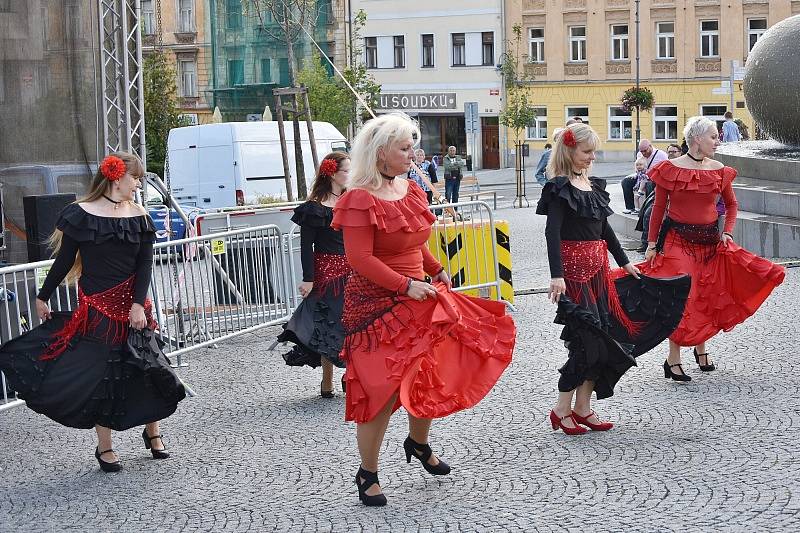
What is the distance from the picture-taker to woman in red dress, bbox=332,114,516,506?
6.28m

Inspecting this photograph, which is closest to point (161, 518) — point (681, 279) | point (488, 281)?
point (681, 279)

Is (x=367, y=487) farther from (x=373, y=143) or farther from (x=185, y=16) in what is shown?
(x=185, y=16)

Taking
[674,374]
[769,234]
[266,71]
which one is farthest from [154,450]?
[266,71]

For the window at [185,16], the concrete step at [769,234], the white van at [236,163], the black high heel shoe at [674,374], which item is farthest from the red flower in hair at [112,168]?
the window at [185,16]

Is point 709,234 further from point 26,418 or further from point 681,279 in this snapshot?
point 26,418

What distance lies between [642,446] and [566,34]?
54.9 meters

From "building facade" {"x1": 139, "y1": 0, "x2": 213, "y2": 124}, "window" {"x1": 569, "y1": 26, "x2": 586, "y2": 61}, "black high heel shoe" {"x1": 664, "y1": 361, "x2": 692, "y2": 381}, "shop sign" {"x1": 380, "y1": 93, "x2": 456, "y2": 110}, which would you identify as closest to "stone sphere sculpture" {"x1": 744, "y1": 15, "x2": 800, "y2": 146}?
"black high heel shoe" {"x1": 664, "y1": 361, "x2": 692, "y2": 381}

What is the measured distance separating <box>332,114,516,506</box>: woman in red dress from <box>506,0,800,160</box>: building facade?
166 feet

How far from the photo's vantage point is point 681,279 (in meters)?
8.30

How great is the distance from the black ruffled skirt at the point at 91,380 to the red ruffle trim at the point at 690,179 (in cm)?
383

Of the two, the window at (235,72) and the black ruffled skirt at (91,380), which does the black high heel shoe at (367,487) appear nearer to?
the black ruffled skirt at (91,380)

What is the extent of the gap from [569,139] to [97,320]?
2938 mm

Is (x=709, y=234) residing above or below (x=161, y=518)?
above

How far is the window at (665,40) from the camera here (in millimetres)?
58375
